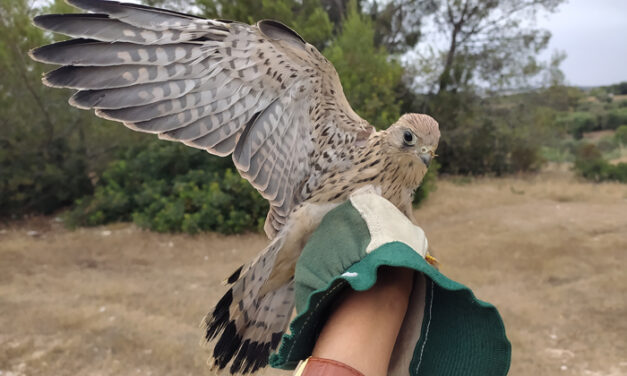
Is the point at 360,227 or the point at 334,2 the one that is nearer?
the point at 360,227

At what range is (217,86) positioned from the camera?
1725mm

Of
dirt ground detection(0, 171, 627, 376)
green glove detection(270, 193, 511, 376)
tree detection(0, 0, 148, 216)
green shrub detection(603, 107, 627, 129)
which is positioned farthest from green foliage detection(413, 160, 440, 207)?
green shrub detection(603, 107, 627, 129)

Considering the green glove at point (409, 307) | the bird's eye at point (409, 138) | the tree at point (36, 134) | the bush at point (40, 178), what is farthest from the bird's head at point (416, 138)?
the bush at point (40, 178)

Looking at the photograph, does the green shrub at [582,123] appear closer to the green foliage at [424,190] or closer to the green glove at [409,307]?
the green foliage at [424,190]

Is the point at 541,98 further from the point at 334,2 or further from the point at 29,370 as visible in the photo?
the point at 29,370

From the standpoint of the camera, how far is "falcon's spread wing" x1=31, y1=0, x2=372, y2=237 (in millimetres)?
1442

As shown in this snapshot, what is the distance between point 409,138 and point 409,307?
869 mm

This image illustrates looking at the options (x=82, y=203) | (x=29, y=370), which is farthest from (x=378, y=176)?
(x=82, y=203)

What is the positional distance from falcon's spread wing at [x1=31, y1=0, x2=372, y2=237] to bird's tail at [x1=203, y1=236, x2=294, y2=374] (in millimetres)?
299

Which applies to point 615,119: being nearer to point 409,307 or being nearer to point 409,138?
point 409,138

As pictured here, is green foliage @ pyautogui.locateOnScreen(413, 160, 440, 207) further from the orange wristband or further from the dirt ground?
the orange wristband

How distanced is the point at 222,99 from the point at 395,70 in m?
9.23

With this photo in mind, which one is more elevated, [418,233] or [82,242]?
[418,233]

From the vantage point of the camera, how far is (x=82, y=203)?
8211mm
